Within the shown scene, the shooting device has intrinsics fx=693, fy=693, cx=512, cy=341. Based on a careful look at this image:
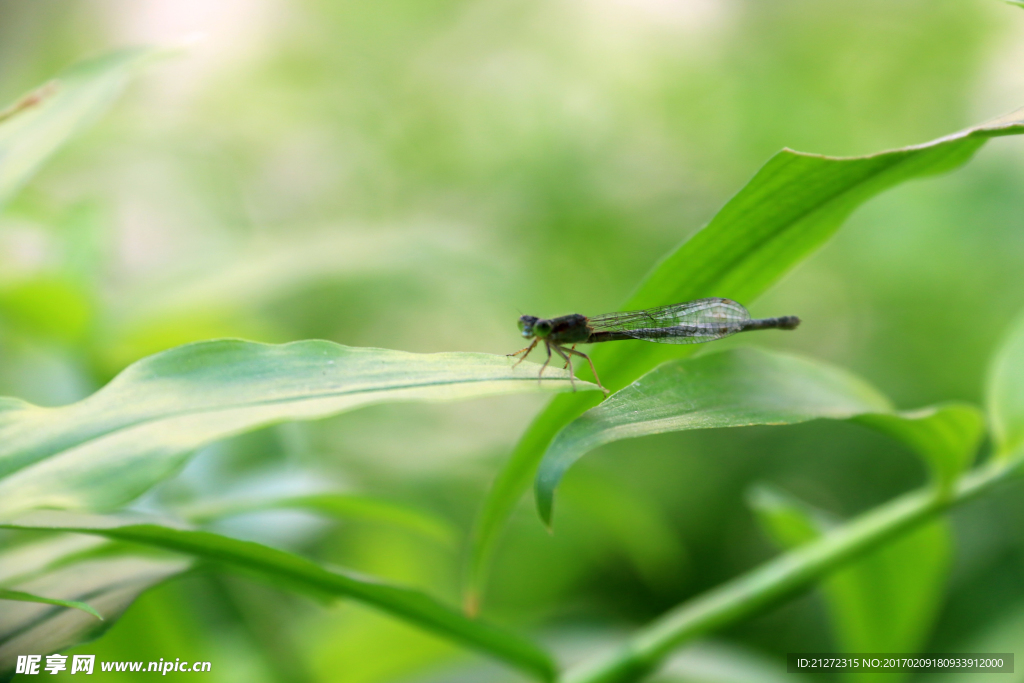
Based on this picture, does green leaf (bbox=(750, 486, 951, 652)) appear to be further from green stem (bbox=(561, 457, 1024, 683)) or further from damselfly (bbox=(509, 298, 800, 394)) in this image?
damselfly (bbox=(509, 298, 800, 394))

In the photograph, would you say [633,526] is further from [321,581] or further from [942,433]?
[321,581]

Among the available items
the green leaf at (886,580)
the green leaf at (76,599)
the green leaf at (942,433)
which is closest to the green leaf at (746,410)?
the green leaf at (942,433)

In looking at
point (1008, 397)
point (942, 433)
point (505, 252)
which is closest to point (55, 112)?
point (942, 433)

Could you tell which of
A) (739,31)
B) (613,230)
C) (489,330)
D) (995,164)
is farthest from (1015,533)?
(739,31)

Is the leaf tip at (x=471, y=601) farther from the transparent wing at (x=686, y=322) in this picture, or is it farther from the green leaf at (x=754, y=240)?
the transparent wing at (x=686, y=322)

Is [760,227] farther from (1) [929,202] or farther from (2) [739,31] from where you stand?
(2) [739,31]
